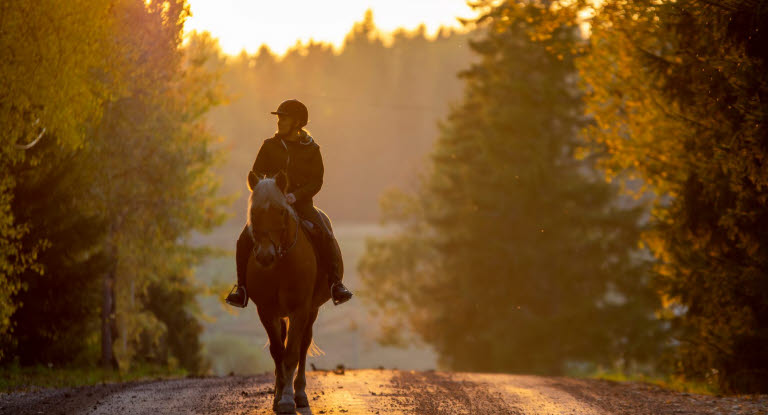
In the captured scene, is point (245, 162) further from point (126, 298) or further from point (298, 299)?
point (298, 299)

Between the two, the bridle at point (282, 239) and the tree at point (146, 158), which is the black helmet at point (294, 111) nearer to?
the bridle at point (282, 239)

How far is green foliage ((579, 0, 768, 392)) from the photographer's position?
47.3 ft

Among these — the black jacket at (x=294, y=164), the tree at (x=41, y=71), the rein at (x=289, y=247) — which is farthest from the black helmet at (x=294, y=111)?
the tree at (x=41, y=71)

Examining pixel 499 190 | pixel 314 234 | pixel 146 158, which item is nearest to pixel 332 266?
pixel 314 234

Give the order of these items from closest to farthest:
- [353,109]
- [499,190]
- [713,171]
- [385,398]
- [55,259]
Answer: [385,398] < [713,171] < [55,259] < [499,190] < [353,109]

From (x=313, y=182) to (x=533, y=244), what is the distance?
30185mm

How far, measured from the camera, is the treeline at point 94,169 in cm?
1434

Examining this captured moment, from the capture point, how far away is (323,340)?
93.1 metres

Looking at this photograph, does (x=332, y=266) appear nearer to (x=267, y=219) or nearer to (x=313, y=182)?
(x=313, y=182)

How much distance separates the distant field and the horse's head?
2083 inches

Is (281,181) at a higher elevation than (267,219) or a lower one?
higher

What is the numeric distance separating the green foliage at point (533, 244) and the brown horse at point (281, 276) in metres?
29.5

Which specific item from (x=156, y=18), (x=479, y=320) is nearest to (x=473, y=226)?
(x=479, y=320)

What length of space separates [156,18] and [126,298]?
8.80 m
